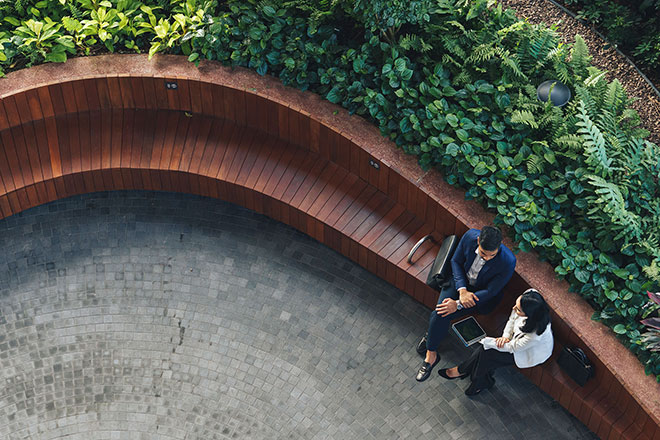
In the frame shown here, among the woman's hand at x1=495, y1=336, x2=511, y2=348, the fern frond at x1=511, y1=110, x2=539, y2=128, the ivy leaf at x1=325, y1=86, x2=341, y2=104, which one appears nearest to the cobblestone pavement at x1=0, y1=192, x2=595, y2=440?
the woman's hand at x1=495, y1=336, x2=511, y2=348

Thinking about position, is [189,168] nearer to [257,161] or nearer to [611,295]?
[257,161]

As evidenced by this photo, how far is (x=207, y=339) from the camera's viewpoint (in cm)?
739

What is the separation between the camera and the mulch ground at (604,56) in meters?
7.91

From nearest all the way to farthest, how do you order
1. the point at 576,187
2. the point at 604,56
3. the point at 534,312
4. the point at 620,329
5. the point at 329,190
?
the point at 534,312 < the point at 620,329 < the point at 576,187 < the point at 329,190 < the point at 604,56

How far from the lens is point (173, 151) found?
7.94m

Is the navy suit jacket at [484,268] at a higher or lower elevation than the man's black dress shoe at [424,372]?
higher

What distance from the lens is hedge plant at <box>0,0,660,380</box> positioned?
6.60 meters

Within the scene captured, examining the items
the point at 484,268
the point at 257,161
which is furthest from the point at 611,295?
the point at 257,161

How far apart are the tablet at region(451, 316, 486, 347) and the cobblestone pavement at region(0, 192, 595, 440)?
0.55m

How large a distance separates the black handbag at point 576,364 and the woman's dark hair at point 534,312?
52 cm

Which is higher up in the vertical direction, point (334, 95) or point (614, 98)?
point (614, 98)

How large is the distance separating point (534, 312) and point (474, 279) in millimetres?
728

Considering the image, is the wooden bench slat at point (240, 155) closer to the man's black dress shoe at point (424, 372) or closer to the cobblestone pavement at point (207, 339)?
the cobblestone pavement at point (207, 339)

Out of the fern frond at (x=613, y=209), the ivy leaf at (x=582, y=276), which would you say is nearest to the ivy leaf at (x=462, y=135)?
the fern frond at (x=613, y=209)
